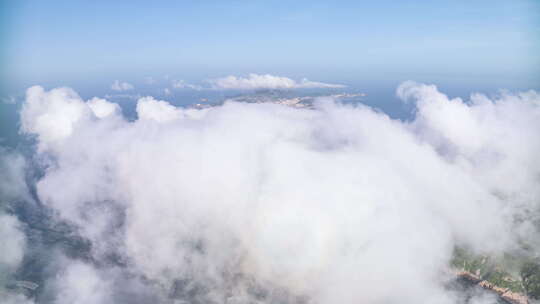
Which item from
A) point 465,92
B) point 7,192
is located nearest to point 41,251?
point 7,192

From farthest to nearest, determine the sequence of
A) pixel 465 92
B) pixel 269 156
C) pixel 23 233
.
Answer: pixel 465 92 < pixel 23 233 < pixel 269 156

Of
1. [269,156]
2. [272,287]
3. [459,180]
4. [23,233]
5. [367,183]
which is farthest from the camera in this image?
[459,180]

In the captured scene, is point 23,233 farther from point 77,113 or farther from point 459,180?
point 459,180

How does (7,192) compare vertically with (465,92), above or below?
below

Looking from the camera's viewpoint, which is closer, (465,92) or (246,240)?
(246,240)

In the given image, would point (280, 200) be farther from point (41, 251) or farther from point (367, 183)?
point (41, 251)

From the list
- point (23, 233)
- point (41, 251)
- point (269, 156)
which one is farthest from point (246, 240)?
point (23, 233)

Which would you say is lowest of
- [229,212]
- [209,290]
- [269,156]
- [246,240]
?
[209,290]

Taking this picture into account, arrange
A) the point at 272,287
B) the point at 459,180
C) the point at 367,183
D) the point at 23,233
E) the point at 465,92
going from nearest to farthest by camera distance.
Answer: the point at 272,287 → the point at 367,183 → the point at 23,233 → the point at 459,180 → the point at 465,92

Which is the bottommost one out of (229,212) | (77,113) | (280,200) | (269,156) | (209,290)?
(209,290)
